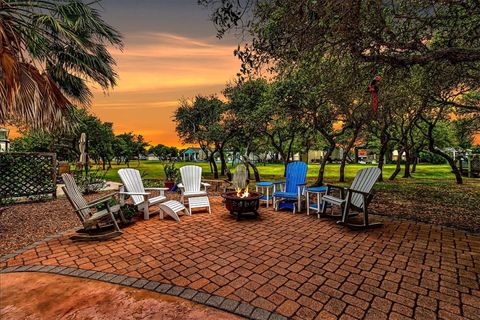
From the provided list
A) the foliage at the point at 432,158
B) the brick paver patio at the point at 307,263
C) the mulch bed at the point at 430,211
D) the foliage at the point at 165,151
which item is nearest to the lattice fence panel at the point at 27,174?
the brick paver patio at the point at 307,263

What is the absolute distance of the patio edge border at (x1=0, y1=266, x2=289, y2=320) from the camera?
2.09 metres

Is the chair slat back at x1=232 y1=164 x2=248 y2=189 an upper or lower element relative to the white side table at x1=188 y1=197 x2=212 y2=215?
upper

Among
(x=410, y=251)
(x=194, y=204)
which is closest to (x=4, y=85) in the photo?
(x=194, y=204)

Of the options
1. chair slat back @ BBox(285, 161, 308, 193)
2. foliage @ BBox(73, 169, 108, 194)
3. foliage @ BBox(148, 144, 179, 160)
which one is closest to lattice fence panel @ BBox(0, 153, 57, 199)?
foliage @ BBox(73, 169, 108, 194)

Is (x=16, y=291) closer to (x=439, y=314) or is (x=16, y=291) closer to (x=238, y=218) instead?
(x=238, y=218)

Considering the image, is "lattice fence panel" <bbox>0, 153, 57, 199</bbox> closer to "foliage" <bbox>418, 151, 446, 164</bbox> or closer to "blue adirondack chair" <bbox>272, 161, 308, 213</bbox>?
"blue adirondack chair" <bbox>272, 161, 308, 213</bbox>

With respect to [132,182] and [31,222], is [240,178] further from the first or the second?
[31,222]

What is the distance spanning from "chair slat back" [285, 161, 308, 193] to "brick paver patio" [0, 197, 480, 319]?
1.49 metres

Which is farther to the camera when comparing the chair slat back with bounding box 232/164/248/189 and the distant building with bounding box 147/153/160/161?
the distant building with bounding box 147/153/160/161

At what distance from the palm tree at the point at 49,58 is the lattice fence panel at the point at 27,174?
2509 mm

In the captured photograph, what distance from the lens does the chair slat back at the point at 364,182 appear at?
4527 millimetres

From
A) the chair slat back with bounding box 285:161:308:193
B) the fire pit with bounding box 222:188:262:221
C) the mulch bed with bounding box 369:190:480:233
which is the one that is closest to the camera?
the mulch bed with bounding box 369:190:480:233

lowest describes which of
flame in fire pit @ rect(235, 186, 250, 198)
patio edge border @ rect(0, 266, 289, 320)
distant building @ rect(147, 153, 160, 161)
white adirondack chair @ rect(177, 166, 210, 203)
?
patio edge border @ rect(0, 266, 289, 320)

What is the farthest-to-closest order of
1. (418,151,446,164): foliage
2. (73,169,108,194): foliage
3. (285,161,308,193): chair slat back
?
1. (418,151,446,164): foliage
2. (73,169,108,194): foliage
3. (285,161,308,193): chair slat back
